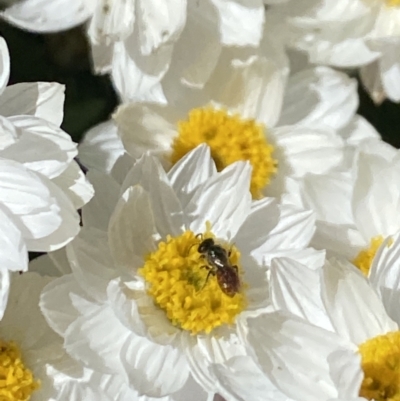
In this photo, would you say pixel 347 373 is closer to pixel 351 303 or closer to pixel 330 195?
pixel 351 303

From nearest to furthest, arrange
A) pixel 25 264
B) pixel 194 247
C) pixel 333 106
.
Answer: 1. pixel 25 264
2. pixel 194 247
3. pixel 333 106

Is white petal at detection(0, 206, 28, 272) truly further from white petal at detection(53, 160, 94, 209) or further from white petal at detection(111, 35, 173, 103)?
white petal at detection(111, 35, 173, 103)

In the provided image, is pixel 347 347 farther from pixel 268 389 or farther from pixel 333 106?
pixel 333 106

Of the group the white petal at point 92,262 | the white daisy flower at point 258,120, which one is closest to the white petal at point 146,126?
the white daisy flower at point 258,120

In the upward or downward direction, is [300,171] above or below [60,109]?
below

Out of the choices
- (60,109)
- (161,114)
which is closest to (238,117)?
(161,114)

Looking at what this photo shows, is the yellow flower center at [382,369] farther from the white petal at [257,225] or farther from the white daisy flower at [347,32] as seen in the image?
the white daisy flower at [347,32]
